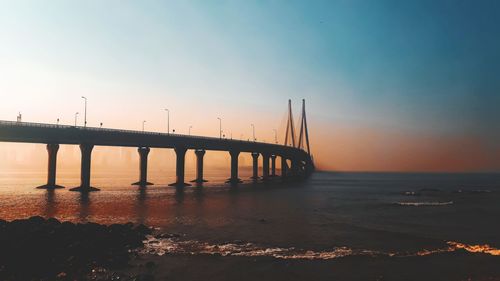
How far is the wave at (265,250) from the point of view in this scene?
1179 inches

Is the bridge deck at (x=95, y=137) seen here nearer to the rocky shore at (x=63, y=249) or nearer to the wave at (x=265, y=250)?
the rocky shore at (x=63, y=249)

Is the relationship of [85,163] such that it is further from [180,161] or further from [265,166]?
[265,166]

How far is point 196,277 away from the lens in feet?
78.6

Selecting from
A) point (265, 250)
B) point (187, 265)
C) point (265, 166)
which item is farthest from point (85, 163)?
point (265, 166)

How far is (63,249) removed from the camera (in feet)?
96.0

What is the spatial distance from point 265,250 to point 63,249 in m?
14.8

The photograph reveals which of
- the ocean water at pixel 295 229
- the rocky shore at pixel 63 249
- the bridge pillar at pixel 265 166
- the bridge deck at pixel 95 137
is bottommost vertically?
the ocean water at pixel 295 229

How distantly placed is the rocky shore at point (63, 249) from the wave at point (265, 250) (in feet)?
7.61

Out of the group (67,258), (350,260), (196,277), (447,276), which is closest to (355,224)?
(350,260)

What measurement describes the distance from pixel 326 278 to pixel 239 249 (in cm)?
950

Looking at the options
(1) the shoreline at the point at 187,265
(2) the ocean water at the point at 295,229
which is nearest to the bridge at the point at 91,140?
(2) the ocean water at the point at 295,229

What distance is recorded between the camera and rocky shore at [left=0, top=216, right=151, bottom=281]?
2386 cm

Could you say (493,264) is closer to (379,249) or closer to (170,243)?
(379,249)

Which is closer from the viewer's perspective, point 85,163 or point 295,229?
point 295,229
